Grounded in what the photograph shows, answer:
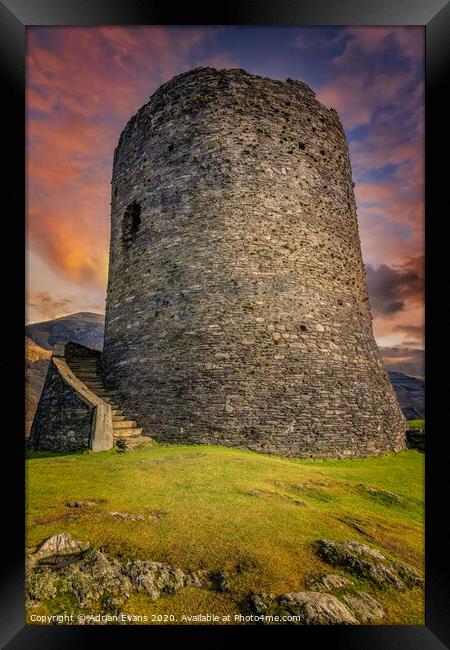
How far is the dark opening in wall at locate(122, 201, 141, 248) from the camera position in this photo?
379 inches

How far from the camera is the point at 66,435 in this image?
672 cm

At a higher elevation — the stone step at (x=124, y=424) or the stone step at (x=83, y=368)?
the stone step at (x=83, y=368)

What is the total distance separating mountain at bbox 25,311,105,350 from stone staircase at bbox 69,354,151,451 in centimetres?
70

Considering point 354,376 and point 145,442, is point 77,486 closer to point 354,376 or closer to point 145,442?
point 145,442

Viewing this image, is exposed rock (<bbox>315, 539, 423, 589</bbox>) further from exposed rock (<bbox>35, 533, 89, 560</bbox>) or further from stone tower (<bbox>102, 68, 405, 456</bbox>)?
stone tower (<bbox>102, 68, 405, 456</bbox>)

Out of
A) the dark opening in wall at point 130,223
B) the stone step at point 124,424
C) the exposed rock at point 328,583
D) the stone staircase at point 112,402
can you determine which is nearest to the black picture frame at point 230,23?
the exposed rock at point 328,583

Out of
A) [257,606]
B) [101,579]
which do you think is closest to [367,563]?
[257,606]

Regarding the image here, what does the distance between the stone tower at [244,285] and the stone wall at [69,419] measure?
115 centimetres

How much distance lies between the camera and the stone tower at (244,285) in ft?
23.7

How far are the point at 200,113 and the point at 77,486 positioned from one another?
27.7 ft

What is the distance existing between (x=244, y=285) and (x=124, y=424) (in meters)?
3.88

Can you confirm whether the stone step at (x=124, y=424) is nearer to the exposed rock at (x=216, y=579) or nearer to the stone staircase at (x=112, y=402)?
the stone staircase at (x=112, y=402)

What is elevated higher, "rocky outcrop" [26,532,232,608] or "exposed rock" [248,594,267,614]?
"rocky outcrop" [26,532,232,608]

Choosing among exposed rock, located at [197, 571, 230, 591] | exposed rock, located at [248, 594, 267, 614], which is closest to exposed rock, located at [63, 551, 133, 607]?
exposed rock, located at [197, 571, 230, 591]
